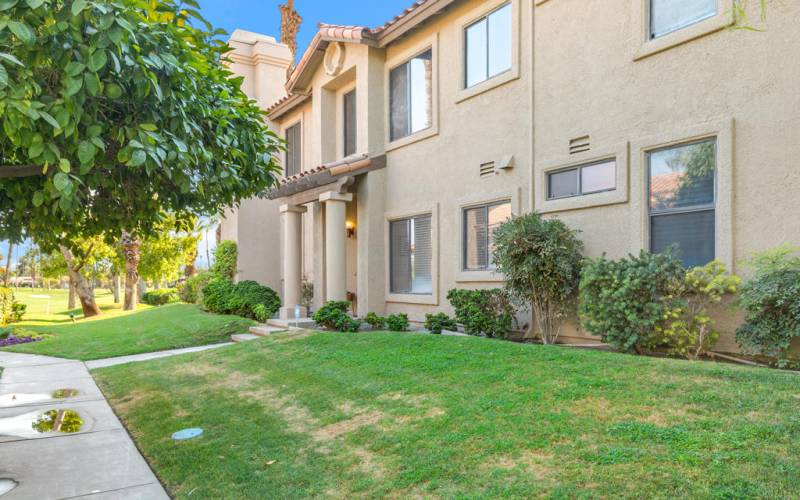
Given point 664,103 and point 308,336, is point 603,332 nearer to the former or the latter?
point 664,103

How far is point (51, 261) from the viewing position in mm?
27266

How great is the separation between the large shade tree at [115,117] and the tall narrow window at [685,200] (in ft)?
18.8

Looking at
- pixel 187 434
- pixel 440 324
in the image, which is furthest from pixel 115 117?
pixel 440 324

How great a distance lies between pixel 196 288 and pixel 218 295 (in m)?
4.53

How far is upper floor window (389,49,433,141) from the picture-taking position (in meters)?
12.6

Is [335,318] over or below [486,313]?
below

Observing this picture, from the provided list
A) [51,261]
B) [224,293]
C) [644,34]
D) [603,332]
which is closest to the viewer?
[603,332]

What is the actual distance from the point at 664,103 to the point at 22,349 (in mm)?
15809

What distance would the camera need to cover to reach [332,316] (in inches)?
465

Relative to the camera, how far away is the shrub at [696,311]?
23.2 feet

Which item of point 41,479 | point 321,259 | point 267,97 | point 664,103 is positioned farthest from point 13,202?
point 267,97

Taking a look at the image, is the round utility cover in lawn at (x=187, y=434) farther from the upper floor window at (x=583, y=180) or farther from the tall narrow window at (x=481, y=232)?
the upper floor window at (x=583, y=180)

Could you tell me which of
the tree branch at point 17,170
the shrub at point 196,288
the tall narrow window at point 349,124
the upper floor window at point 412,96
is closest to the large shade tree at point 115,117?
the tree branch at point 17,170

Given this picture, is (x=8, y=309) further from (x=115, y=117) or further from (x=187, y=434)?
(x=115, y=117)
